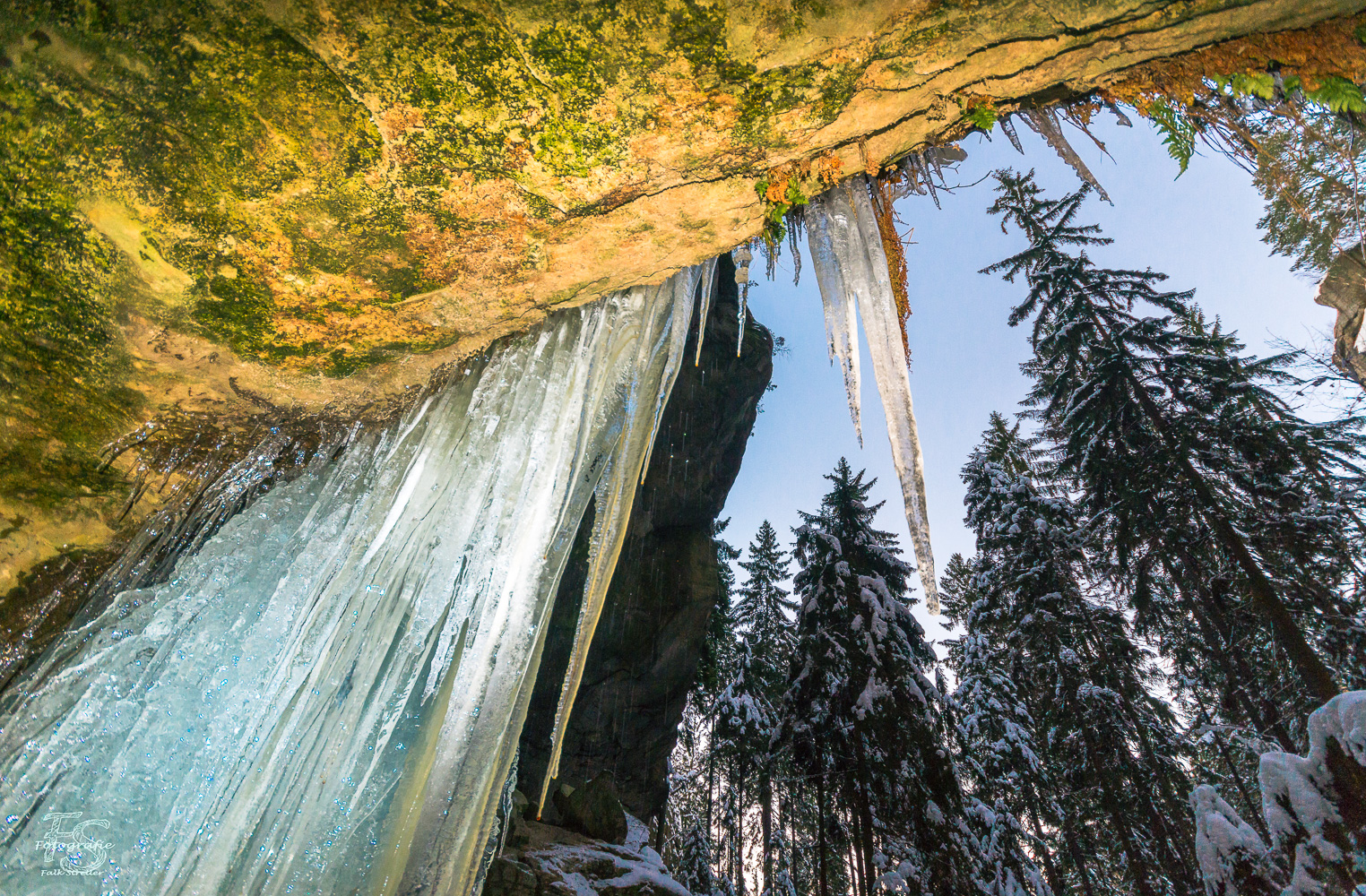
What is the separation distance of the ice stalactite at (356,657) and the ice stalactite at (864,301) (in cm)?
97

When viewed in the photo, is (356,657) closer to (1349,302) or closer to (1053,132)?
(1053,132)

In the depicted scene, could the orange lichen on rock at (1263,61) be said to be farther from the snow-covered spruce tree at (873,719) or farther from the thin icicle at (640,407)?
the snow-covered spruce tree at (873,719)


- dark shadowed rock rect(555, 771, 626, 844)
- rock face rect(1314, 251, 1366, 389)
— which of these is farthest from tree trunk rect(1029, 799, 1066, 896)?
rock face rect(1314, 251, 1366, 389)

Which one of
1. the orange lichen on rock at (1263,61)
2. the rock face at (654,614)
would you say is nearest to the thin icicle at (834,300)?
the orange lichen on rock at (1263,61)

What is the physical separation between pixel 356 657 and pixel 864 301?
11.2 ft

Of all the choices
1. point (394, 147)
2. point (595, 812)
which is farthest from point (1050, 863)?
point (394, 147)

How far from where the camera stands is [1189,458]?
9648 mm

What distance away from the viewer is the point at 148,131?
2.27 metres

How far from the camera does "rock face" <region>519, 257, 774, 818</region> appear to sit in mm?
13977

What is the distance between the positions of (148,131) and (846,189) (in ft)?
11.4

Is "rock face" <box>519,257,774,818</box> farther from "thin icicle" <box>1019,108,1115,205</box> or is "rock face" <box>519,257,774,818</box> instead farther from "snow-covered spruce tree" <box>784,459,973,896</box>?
"thin icicle" <box>1019,108,1115,205</box>

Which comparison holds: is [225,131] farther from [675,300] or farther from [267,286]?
[675,300]

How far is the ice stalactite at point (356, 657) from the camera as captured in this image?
2348 millimetres

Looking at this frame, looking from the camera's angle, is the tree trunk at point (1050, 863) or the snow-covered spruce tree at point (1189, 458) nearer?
the snow-covered spruce tree at point (1189, 458)
